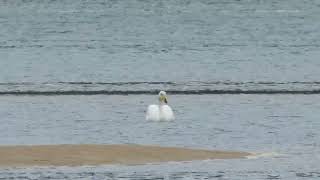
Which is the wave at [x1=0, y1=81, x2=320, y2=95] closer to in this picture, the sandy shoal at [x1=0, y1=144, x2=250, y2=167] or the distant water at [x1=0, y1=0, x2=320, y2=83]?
the distant water at [x1=0, y1=0, x2=320, y2=83]

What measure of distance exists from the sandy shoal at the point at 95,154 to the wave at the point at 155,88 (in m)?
9.70

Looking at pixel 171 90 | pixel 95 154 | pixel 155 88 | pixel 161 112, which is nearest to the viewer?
pixel 95 154

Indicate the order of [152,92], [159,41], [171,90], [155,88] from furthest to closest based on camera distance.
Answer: [159,41]
[155,88]
[171,90]
[152,92]

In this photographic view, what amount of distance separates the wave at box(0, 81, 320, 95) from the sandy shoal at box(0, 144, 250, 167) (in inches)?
382

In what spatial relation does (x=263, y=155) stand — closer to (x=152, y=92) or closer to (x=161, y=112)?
(x=161, y=112)

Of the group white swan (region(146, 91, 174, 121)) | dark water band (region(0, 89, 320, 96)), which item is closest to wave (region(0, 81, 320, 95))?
dark water band (region(0, 89, 320, 96))

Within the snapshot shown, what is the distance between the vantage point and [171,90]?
31.1 m

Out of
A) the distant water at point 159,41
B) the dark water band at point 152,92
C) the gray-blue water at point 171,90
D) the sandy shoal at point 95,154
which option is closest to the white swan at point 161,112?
the gray-blue water at point 171,90

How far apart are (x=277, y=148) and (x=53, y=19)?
51.0m

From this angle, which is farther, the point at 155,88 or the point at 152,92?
the point at 155,88

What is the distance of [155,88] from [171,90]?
2.07 feet

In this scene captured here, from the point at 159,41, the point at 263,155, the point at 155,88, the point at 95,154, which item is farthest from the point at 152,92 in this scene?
the point at 159,41

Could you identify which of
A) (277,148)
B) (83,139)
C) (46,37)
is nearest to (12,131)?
(83,139)

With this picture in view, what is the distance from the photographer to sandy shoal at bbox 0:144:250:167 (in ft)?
62.2
